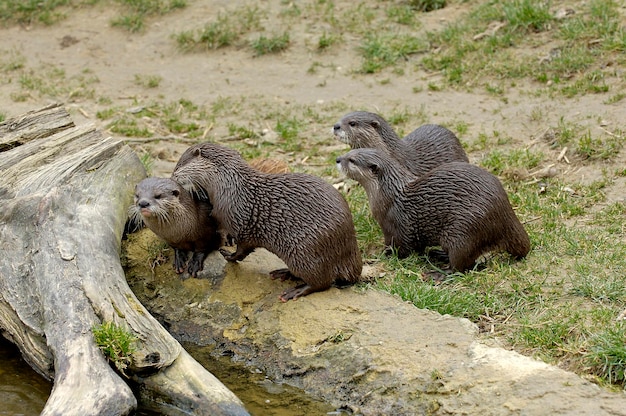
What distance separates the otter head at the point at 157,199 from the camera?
4.42m

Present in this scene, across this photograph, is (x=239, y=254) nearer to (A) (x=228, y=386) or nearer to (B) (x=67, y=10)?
(A) (x=228, y=386)

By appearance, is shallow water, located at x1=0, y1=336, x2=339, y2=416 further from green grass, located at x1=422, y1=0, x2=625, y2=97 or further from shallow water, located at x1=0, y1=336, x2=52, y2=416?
green grass, located at x1=422, y1=0, x2=625, y2=97

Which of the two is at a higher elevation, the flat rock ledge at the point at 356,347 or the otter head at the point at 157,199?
the otter head at the point at 157,199

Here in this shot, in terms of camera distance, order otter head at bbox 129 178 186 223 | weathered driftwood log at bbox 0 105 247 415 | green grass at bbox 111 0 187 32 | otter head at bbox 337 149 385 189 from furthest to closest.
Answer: green grass at bbox 111 0 187 32 → otter head at bbox 337 149 385 189 → otter head at bbox 129 178 186 223 → weathered driftwood log at bbox 0 105 247 415

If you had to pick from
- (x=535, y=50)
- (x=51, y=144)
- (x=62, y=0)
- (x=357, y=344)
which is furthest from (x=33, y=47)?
(x=357, y=344)

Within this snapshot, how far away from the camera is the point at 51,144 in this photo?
4.89m

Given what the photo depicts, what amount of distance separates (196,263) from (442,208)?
1.29m

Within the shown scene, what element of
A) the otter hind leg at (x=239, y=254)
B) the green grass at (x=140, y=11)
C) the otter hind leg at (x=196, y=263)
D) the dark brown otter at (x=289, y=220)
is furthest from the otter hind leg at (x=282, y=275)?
the green grass at (x=140, y=11)

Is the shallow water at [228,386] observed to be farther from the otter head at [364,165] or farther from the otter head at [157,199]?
the otter head at [364,165]

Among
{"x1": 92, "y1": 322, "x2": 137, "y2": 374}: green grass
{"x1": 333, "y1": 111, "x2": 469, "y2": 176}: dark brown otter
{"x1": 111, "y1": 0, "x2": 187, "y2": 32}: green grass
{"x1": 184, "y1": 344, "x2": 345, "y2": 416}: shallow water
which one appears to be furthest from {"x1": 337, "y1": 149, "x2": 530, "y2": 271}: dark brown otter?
{"x1": 111, "y1": 0, "x2": 187, "y2": 32}: green grass

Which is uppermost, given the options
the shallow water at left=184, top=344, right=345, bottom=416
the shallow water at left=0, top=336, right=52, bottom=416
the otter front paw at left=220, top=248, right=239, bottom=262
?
the otter front paw at left=220, top=248, right=239, bottom=262

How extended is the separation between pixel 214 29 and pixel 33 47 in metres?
1.70

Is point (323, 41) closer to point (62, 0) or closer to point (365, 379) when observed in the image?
point (62, 0)

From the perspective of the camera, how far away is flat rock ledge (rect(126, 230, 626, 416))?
3396 millimetres
